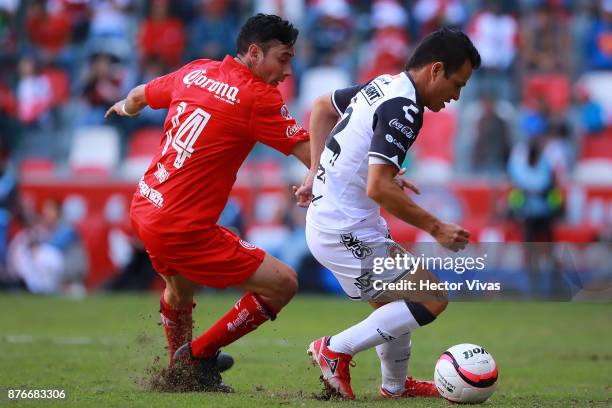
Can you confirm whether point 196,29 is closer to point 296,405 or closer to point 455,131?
point 455,131

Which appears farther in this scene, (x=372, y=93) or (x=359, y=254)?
(x=359, y=254)

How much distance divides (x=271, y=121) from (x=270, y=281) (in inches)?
44.3

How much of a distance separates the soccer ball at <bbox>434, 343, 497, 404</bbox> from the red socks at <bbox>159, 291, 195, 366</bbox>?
1.95 metres

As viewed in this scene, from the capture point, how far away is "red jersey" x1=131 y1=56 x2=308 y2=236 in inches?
294

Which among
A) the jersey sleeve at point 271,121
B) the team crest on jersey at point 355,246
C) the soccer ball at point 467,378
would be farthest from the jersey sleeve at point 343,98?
the soccer ball at point 467,378

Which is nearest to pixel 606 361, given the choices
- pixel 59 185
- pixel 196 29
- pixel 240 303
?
pixel 240 303

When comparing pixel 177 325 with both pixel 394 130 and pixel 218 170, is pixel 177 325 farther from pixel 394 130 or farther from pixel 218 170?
pixel 394 130

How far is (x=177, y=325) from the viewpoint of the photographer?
26.7 ft

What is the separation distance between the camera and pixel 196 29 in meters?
21.1

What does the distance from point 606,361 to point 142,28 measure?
13.8 metres

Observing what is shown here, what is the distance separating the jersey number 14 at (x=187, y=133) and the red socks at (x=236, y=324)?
1.11 meters

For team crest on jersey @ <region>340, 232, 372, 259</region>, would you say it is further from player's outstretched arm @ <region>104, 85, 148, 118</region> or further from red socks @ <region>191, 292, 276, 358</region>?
player's outstretched arm @ <region>104, 85, 148, 118</region>

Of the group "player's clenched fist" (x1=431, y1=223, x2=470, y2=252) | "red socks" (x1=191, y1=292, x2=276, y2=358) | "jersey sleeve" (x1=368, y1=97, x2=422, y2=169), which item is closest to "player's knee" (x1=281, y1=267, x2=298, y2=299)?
"red socks" (x1=191, y1=292, x2=276, y2=358)

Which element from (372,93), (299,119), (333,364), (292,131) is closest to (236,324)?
(333,364)
